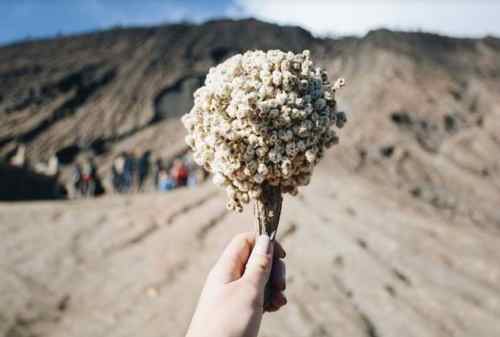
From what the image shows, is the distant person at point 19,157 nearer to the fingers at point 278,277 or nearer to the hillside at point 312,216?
the hillside at point 312,216

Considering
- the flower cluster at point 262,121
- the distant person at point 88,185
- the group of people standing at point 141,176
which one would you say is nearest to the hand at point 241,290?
the flower cluster at point 262,121

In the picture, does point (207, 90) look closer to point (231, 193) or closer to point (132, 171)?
point (231, 193)

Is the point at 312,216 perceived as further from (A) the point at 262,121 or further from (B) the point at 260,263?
(B) the point at 260,263

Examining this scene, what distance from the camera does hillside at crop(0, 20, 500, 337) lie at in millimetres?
7188

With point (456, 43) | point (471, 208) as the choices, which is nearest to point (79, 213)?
point (471, 208)

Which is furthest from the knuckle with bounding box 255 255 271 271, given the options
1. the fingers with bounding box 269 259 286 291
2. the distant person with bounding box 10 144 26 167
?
the distant person with bounding box 10 144 26 167

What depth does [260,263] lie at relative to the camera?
201 cm

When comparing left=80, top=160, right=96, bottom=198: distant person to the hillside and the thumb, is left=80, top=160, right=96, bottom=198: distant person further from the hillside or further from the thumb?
the thumb

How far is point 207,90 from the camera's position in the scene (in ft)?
7.41

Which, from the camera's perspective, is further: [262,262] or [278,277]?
[278,277]

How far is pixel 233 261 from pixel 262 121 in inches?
23.6

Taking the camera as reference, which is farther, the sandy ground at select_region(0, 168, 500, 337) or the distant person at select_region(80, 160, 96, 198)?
the distant person at select_region(80, 160, 96, 198)

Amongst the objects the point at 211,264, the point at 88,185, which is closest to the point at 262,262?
the point at 211,264

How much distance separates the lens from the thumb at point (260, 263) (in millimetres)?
1936
